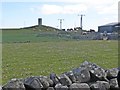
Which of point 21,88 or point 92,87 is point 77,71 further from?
point 21,88

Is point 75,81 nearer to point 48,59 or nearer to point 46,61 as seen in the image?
point 46,61

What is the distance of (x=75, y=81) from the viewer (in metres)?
7.45

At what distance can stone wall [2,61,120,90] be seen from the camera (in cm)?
724

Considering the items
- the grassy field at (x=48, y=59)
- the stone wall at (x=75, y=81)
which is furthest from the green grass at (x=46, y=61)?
the stone wall at (x=75, y=81)

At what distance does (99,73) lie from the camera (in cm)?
755

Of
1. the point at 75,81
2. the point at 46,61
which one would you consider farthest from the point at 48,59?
the point at 75,81

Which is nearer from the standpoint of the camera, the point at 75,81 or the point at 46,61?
the point at 75,81

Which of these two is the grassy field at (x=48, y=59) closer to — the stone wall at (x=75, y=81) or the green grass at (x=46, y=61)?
the green grass at (x=46, y=61)

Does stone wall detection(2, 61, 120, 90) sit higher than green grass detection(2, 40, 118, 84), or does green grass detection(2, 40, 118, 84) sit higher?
stone wall detection(2, 61, 120, 90)

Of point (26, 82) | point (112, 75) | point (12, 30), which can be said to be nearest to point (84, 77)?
point (112, 75)

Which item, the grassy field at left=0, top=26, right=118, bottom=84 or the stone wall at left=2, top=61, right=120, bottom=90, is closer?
the stone wall at left=2, top=61, right=120, bottom=90

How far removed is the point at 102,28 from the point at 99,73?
346 feet

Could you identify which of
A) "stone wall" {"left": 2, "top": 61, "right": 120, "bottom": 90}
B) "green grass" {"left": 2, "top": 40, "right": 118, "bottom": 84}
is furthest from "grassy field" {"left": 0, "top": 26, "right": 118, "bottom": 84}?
"stone wall" {"left": 2, "top": 61, "right": 120, "bottom": 90}

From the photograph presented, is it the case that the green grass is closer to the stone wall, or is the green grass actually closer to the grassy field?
the grassy field
